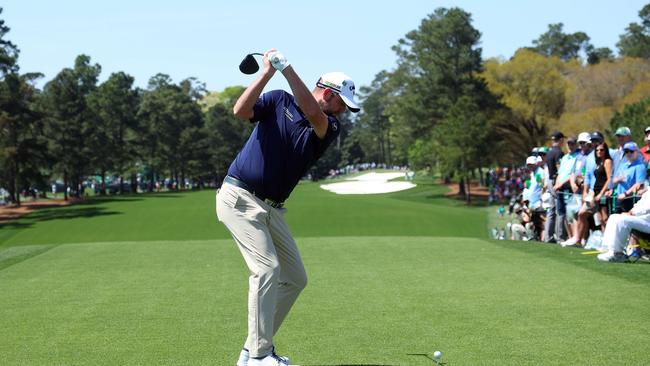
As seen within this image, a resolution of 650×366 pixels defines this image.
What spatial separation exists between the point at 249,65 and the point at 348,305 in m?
3.44

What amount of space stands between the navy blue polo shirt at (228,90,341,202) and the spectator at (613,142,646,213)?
30.2 ft

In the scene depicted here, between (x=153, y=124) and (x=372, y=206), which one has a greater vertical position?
(x=153, y=124)

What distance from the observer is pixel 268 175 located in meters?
5.81

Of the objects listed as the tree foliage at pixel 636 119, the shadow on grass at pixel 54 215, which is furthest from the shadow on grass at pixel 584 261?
the shadow on grass at pixel 54 215

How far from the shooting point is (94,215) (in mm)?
47844

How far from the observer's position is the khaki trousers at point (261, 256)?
5738mm

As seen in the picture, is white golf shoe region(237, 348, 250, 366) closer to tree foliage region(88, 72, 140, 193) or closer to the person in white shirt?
the person in white shirt

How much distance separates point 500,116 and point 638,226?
5913 centimetres

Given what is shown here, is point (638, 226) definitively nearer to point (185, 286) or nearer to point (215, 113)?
point (185, 286)

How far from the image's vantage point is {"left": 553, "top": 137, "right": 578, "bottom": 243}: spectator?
16.4 metres

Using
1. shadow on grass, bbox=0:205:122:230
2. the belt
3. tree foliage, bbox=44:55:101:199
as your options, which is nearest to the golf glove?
the belt

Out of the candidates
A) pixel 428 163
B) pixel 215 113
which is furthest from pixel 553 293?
pixel 215 113

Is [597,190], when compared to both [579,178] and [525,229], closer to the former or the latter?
[579,178]

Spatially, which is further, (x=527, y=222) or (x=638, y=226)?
(x=527, y=222)
